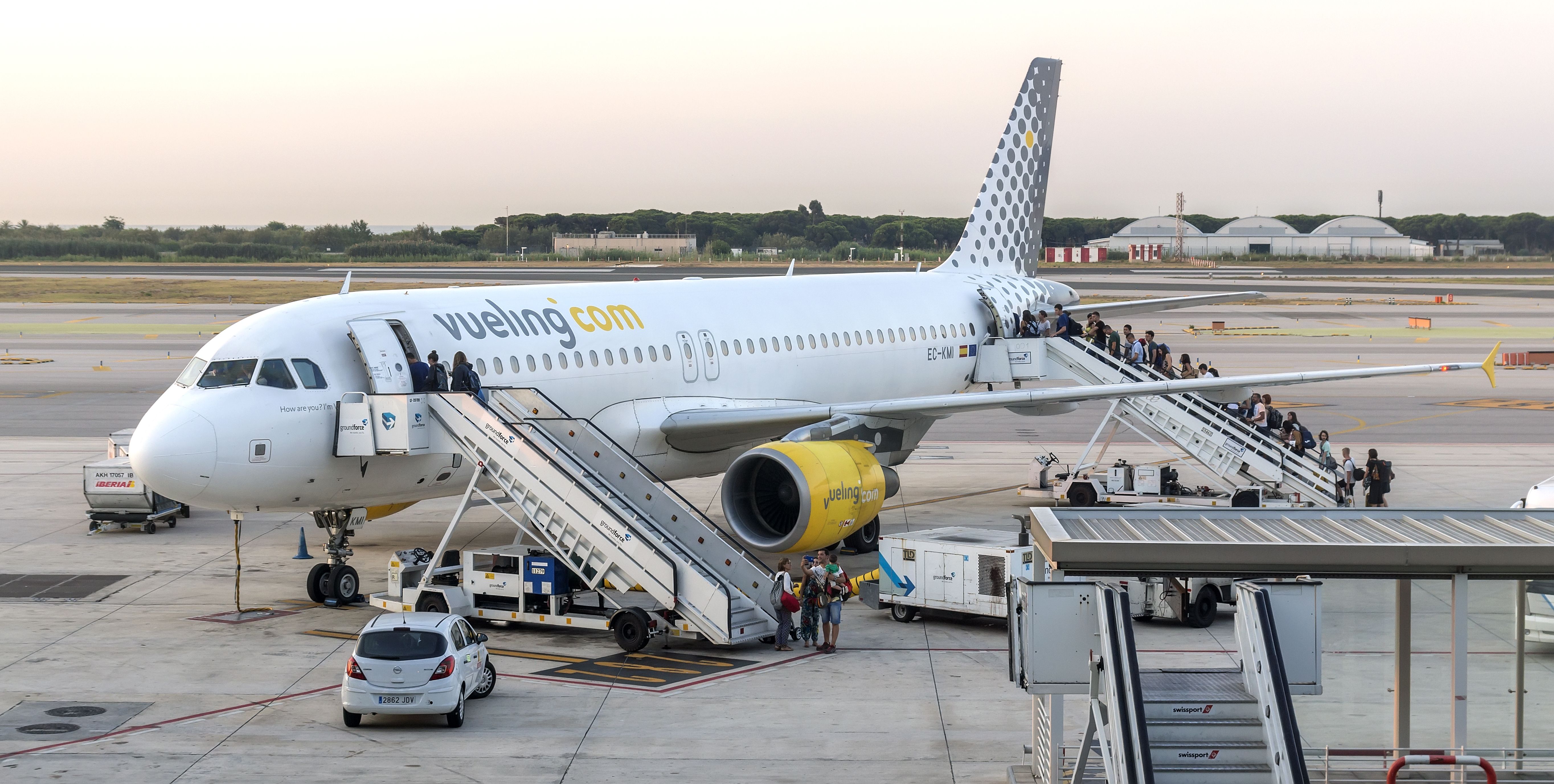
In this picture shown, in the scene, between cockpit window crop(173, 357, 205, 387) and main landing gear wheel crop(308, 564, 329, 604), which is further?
main landing gear wheel crop(308, 564, 329, 604)

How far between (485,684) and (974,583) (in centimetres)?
759

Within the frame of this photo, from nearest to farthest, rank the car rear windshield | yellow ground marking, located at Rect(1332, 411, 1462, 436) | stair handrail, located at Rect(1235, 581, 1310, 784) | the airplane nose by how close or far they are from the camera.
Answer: stair handrail, located at Rect(1235, 581, 1310, 784), the car rear windshield, the airplane nose, yellow ground marking, located at Rect(1332, 411, 1462, 436)

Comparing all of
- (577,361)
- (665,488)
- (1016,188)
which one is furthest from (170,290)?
(665,488)

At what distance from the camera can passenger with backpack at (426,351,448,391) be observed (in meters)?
23.0

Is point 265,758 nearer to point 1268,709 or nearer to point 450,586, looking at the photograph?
point 450,586

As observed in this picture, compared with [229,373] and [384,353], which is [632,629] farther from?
[229,373]

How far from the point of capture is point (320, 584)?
24141 millimetres

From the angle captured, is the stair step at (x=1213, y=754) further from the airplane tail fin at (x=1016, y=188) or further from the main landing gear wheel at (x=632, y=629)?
the airplane tail fin at (x=1016, y=188)

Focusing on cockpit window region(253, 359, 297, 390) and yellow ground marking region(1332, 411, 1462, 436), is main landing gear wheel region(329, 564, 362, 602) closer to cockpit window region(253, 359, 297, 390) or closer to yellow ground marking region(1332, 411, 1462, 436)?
cockpit window region(253, 359, 297, 390)

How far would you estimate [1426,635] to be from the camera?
1273cm

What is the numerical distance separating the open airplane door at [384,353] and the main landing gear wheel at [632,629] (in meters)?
4.95

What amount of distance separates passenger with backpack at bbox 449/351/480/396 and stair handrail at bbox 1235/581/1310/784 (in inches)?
533

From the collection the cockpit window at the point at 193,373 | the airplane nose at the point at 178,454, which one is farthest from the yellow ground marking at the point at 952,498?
the airplane nose at the point at 178,454

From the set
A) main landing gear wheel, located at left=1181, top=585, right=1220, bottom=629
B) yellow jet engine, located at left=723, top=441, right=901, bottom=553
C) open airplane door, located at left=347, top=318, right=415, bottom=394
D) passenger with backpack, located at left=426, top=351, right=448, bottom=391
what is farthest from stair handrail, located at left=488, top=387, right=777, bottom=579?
main landing gear wheel, located at left=1181, top=585, right=1220, bottom=629
